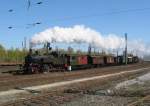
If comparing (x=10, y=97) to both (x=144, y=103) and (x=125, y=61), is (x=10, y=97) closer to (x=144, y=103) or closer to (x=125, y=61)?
(x=144, y=103)

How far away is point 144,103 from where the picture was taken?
16156 mm

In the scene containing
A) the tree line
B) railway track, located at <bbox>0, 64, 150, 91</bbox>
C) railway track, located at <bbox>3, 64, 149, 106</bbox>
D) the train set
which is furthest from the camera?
the tree line

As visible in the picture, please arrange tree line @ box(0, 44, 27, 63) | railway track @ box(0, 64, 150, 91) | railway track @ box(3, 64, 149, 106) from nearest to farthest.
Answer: railway track @ box(3, 64, 149, 106) < railway track @ box(0, 64, 150, 91) < tree line @ box(0, 44, 27, 63)

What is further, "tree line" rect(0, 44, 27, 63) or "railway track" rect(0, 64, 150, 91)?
"tree line" rect(0, 44, 27, 63)

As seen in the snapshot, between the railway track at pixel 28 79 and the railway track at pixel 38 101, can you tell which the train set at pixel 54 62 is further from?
the railway track at pixel 38 101

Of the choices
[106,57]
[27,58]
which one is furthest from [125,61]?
[27,58]

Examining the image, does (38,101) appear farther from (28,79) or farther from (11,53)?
(11,53)

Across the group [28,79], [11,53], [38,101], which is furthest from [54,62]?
[11,53]

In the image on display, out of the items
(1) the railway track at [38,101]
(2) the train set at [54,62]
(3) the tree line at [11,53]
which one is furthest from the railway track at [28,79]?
(3) the tree line at [11,53]

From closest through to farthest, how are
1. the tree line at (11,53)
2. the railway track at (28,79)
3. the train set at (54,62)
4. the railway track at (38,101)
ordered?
the railway track at (38,101), the railway track at (28,79), the train set at (54,62), the tree line at (11,53)

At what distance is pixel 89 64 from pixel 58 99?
162ft

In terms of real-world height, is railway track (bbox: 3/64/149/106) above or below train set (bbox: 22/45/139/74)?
below

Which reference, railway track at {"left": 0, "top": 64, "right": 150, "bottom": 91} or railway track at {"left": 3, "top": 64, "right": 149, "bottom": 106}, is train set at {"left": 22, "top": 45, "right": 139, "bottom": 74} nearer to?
railway track at {"left": 0, "top": 64, "right": 150, "bottom": 91}

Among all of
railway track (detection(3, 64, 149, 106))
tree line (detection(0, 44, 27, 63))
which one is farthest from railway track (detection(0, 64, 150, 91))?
tree line (detection(0, 44, 27, 63))
